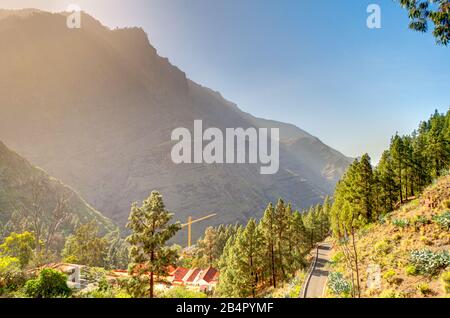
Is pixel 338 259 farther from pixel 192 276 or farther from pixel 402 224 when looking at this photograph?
pixel 192 276

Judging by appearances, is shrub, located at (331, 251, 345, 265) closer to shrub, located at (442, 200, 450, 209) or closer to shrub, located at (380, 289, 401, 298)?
shrub, located at (442, 200, 450, 209)

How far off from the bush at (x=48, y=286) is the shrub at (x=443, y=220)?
70.2 feet

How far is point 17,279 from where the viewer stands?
11898mm

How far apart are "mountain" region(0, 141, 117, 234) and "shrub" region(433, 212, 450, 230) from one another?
264ft

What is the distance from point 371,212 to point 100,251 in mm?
52782

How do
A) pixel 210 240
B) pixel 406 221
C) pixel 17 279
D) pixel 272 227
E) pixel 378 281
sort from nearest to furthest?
pixel 17 279, pixel 378 281, pixel 406 221, pixel 272 227, pixel 210 240

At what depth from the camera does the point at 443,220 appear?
15.9m

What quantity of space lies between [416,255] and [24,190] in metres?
102

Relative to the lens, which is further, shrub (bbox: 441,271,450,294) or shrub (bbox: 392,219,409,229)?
shrub (bbox: 392,219,409,229)

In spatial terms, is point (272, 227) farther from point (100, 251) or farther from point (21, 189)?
point (21, 189)

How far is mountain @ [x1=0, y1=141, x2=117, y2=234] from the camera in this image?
7412cm

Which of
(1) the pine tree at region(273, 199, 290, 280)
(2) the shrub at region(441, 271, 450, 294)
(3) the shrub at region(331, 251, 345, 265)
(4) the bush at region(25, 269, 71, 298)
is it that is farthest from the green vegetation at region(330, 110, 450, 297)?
(4) the bush at region(25, 269, 71, 298)

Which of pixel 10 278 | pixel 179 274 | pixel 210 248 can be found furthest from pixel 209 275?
pixel 10 278
